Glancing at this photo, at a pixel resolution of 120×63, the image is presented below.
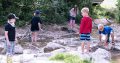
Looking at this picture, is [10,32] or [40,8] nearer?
[10,32]

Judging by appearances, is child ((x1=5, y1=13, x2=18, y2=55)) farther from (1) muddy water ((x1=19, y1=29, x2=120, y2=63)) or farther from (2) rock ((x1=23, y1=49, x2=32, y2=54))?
(1) muddy water ((x1=19, y1=29, x2=120, y2=63))

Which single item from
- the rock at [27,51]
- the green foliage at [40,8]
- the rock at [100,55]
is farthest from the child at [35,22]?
the green foliage at [40,8]

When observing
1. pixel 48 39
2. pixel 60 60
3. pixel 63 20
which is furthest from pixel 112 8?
pixel 60 60

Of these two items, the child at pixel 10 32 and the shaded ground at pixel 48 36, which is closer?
the child at pixel 10 32

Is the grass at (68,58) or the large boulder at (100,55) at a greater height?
the grass at (68,58)

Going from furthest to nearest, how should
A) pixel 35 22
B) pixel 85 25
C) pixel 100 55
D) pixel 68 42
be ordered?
pixel 68 42
pixel 35 22
pixel 100 55
pixel 85 25

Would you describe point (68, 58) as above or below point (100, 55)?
above

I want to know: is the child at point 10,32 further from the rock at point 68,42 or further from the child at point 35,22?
the rock at point 68,42

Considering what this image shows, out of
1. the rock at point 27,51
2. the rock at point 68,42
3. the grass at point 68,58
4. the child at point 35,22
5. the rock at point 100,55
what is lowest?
the rock at point 68,42

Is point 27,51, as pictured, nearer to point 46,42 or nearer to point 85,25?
point 46,42

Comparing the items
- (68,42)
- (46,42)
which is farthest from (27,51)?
(68,42)

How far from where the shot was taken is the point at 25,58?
10320 millimetres

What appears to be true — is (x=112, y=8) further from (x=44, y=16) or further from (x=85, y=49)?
(x=85, y=49)

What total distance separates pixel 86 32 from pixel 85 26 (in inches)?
7.7
